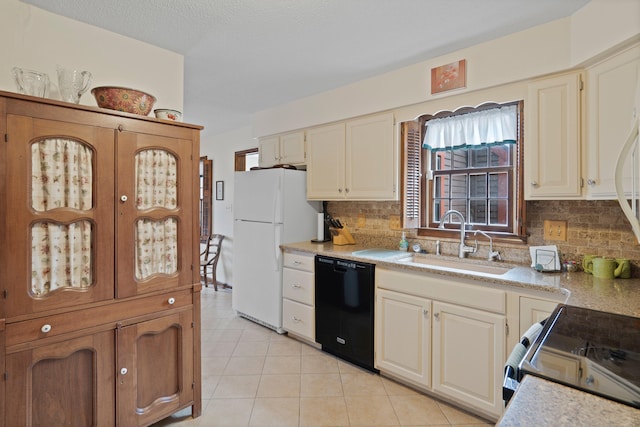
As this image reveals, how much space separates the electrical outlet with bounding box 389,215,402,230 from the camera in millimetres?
3129

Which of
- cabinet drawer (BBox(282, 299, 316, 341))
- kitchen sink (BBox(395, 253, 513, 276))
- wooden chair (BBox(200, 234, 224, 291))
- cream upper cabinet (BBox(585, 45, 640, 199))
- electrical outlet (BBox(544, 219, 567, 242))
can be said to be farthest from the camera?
wooden chair (BBox(200, 234, 224, 291))

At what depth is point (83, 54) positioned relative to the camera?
2012 mm

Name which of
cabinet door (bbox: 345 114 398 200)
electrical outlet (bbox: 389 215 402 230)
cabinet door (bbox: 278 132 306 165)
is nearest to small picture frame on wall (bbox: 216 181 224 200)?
cabinet door (bbox: 278 132 306 165)

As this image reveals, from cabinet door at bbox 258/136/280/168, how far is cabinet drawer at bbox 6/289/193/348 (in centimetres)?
212

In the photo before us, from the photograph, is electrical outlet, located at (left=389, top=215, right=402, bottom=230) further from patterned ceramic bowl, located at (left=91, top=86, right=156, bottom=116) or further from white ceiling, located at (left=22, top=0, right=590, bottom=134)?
patterned ceramic bowl, located at (left=91, top=86, right=156, bottom=116)

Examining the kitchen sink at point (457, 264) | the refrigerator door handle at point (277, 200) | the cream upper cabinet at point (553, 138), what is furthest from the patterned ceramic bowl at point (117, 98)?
the cream upper cabinet at point (553, 138)

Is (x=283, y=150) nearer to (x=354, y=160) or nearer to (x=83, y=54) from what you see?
(x=354, y=160)

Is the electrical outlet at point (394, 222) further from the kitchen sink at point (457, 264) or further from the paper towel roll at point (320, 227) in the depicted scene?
the paper towel roll at point (320, 227)

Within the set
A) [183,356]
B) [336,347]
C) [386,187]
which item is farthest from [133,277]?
[386,187]

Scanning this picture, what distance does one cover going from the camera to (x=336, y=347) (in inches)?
113

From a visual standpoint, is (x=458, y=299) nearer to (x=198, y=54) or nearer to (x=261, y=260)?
(x=261, y=260)

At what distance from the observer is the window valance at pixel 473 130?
244cm

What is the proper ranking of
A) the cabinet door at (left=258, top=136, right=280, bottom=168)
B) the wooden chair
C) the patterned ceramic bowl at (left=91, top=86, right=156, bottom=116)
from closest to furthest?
1. the patterned ceramic bowl at (left=91, top=86, right=156, bottom=116)
2. the cabinet door at (left=258, top=136, right=280, bottom=168)
3. the wooden chair

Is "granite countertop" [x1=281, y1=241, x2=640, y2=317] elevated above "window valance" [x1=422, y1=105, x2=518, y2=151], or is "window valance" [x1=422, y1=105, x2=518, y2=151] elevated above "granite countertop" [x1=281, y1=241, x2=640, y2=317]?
"window valance" [x1=422, y1=105, x2=518, y2=151]
